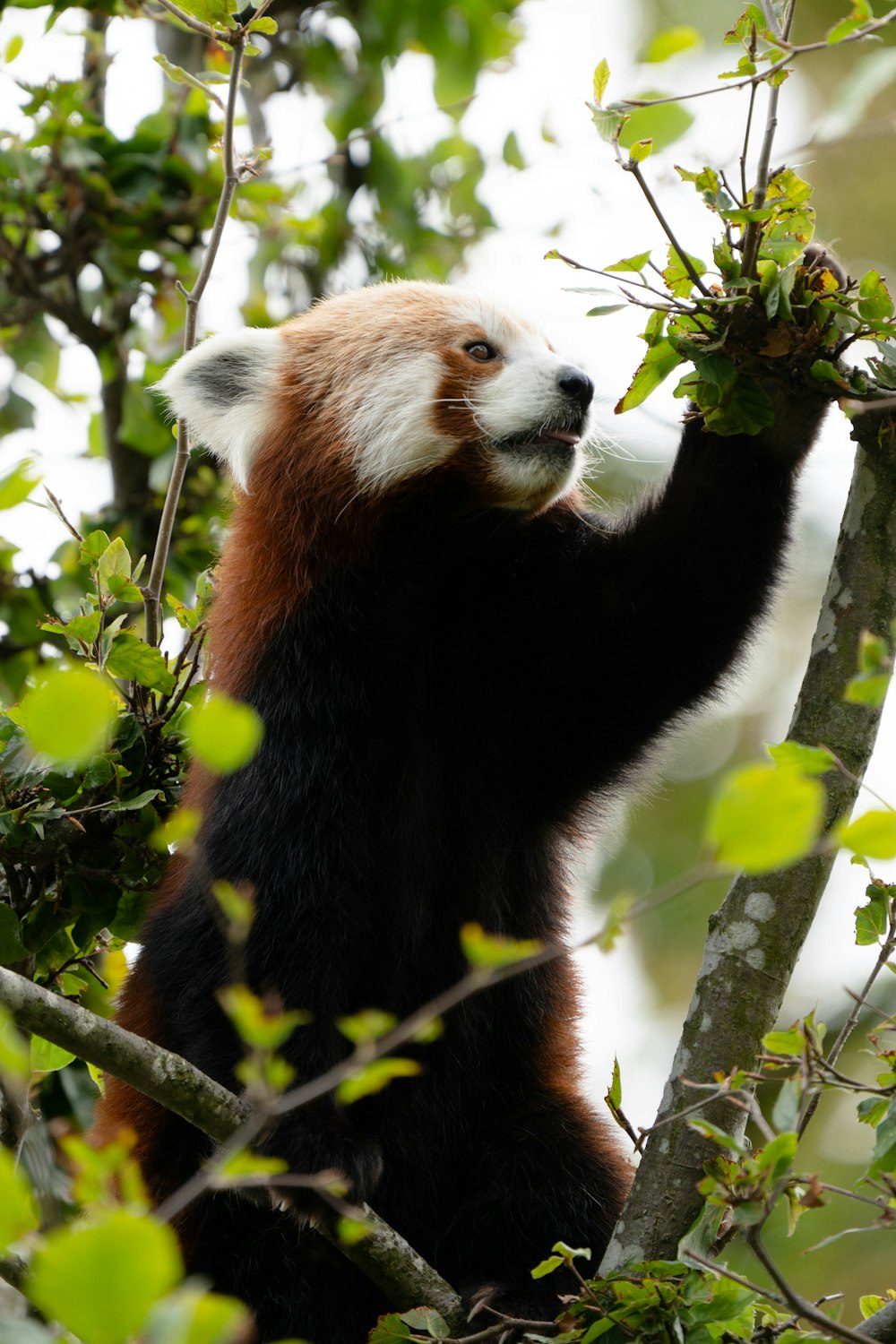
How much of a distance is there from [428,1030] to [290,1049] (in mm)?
1537

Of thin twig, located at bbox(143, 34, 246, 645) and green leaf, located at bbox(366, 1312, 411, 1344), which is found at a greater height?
thin twig, located at bbox(143, 34, 246, 645)

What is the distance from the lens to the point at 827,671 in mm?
3021

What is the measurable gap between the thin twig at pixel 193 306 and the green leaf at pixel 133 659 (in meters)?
0.39

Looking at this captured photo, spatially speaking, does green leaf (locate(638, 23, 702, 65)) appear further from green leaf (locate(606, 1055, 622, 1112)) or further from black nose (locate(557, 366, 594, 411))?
green leaf (locate(606, 1055, 622, 1112))

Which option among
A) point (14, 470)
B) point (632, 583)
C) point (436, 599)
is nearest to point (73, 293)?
point (436, 599)

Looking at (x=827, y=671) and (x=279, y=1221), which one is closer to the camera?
(x=827, y=671)

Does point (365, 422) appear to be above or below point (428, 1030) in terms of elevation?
above

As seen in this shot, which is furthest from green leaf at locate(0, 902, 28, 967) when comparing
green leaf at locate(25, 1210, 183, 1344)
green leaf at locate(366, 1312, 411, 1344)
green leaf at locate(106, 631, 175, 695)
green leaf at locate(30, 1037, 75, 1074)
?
green leaf at locate(25, 1210, 183, 1344)

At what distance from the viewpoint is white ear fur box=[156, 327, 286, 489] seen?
4273 mm

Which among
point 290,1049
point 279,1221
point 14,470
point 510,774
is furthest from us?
point 510,774

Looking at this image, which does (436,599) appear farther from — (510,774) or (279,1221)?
(279,1221)

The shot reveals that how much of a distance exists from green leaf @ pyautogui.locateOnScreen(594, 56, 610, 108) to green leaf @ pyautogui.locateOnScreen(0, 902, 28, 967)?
234 cm

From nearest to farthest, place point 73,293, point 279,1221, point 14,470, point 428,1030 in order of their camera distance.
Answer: point 14,470
point 428,1030
point 279,1221
point 73,293

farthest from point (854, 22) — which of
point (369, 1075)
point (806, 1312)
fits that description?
point (806, 1312)
